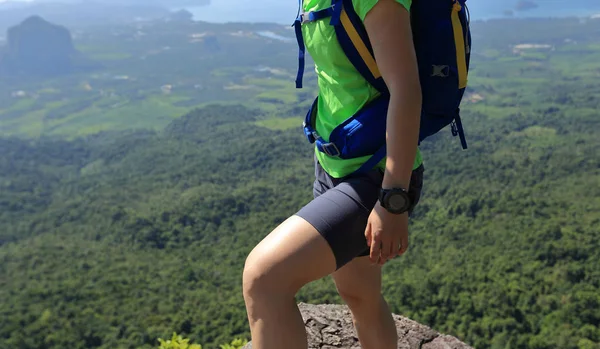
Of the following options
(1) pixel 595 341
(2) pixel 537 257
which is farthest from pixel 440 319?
(2) pixel 537 257

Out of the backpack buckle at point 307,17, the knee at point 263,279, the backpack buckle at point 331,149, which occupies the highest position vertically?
the backpack buckle at point 307,17

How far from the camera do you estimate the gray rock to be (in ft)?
11.3

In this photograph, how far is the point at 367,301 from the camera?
6.55 ft

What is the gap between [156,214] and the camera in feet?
122

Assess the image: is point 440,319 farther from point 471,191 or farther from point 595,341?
point 471,191

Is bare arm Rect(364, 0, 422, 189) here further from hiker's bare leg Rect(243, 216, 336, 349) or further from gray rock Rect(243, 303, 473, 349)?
gray rock Rect(243, 303, 473, 349)

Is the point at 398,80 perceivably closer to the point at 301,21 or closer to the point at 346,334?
the point at 301,21

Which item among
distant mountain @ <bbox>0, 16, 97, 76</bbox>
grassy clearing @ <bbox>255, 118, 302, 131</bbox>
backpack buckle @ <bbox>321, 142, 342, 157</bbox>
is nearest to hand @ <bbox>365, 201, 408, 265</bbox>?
backpack buckle @ <bbox>321, 142, 342, 157</bbox>

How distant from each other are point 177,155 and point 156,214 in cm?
2154

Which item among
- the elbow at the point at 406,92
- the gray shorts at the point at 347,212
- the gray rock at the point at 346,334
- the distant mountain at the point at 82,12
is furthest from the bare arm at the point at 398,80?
the distant mountain at the point at 82,12

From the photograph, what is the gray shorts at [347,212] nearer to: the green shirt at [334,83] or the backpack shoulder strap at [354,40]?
the green shirt at [334,83]

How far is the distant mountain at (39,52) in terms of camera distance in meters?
111

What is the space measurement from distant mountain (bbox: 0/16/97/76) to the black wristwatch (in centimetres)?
11871

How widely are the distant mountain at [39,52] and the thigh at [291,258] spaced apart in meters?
119
